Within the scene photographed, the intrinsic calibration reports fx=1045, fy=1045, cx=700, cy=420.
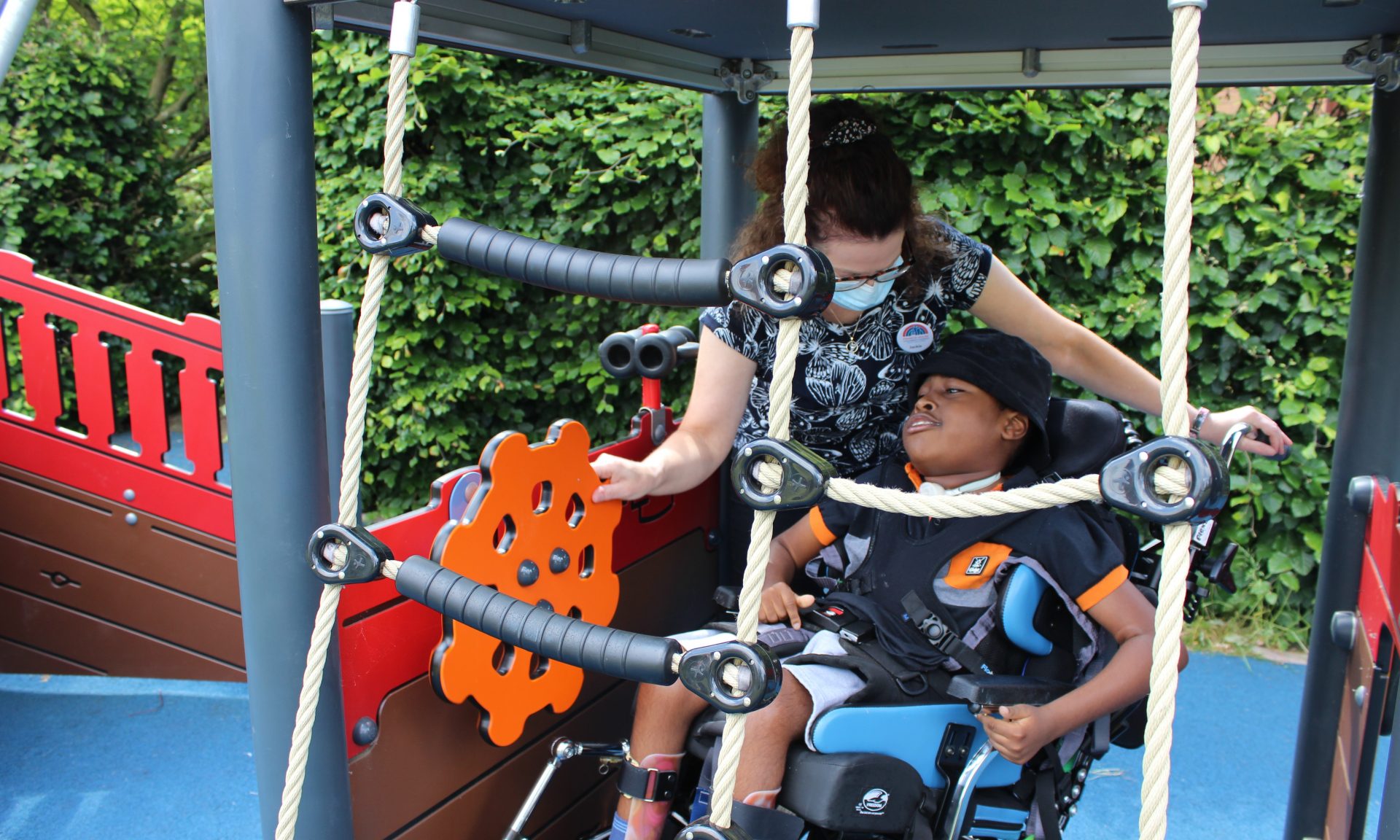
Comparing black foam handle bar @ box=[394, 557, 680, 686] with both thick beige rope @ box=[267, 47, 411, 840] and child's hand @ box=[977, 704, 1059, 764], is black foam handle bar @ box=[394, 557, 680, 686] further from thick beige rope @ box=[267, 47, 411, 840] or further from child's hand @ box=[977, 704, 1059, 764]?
child's hand @ box=[977, 704, 1059, 764]

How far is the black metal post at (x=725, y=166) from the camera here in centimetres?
274

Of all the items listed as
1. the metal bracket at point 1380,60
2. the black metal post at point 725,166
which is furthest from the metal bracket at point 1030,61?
the black metal post at point 725,166

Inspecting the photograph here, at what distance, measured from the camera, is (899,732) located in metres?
1.68

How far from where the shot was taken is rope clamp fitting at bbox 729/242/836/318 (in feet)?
3.34

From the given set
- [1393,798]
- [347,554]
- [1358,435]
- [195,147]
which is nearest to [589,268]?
[347,554]

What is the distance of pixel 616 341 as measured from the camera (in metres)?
2.43

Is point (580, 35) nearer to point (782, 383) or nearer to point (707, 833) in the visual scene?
point (782, 383)

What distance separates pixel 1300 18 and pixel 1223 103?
2801 mm

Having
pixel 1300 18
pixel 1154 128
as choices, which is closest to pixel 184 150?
pixel 1154 128

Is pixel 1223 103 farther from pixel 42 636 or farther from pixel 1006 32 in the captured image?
pixel 42 636

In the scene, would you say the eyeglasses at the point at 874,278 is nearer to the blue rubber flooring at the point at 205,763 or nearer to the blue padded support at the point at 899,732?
the blue padded support at the point at 899,732

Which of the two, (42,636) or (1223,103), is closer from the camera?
(42,636)

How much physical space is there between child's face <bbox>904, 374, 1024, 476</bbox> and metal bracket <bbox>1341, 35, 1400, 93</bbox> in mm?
885

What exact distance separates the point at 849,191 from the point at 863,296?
0.66 ft
